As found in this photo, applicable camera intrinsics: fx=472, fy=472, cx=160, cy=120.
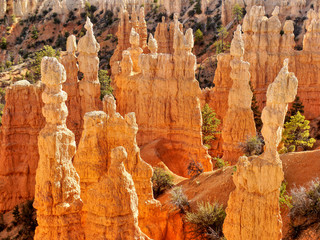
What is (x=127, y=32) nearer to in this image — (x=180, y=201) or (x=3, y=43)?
(x=3, y=43)

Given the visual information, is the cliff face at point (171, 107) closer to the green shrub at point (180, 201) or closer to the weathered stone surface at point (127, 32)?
the green shrub at point (180, 201)

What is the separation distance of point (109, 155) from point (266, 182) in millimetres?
7098

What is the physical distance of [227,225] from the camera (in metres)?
15.4

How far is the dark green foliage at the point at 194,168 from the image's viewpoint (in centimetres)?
2686

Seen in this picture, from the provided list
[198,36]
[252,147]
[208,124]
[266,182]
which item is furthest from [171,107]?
[198,36]

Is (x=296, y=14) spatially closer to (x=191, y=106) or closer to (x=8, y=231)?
(x=191, y=106)

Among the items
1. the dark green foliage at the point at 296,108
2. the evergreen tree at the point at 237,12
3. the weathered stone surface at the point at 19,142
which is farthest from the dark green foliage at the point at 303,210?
the evergreen tree at the point at 237,12

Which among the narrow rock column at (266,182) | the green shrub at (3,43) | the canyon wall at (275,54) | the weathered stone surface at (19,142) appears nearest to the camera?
the narrow rock column at (266,182)

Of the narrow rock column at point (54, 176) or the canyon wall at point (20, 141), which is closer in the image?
the narrow rock column at point (54, 176)

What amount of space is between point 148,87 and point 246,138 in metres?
7.07

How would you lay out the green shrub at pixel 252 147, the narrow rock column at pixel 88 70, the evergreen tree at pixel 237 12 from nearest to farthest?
1. the green shrub at pixel 252 147
2. the narrow rock column at pixel 88 70
3. the evergreen tree at pixel 237 12

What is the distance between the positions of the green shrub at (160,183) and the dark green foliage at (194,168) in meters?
1.92

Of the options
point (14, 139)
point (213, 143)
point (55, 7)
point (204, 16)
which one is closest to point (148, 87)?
point (213, 143)

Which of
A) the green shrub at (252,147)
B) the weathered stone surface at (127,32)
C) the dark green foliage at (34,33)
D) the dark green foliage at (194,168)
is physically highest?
the dark green foliage at (34,33)
